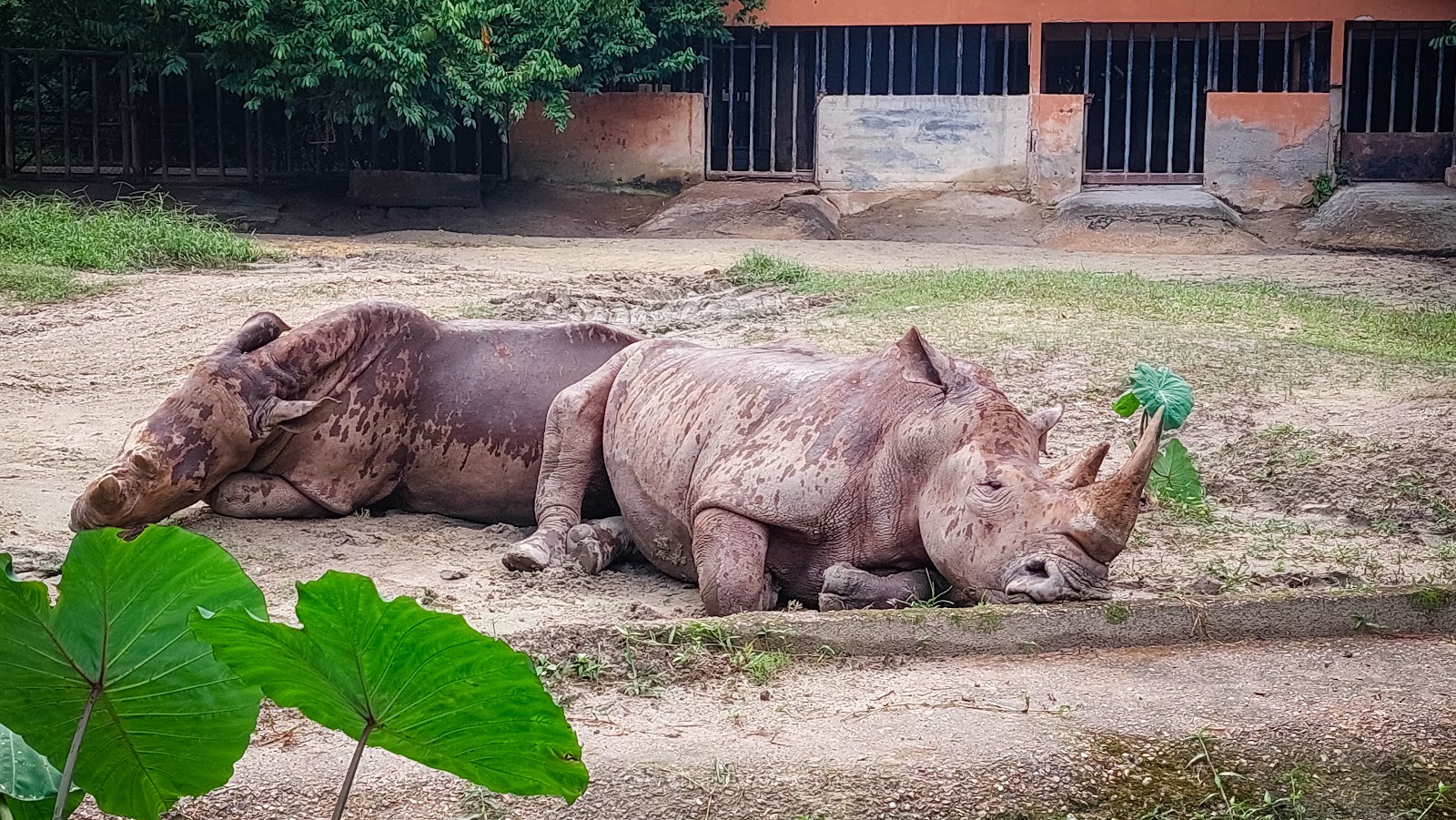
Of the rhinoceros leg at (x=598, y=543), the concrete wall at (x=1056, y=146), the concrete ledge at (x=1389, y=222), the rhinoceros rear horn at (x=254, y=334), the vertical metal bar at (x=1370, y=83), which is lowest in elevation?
the rhinoceros leg at (x=598, y=543)

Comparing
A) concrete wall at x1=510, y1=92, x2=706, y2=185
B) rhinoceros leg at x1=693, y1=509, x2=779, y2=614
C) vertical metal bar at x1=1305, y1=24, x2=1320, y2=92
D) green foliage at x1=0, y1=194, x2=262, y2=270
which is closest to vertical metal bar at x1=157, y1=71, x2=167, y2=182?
concrete wall at x1=510, y1=92, x2=706, y2=185

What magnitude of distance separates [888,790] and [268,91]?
49.8 feet

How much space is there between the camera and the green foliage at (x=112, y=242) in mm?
11750

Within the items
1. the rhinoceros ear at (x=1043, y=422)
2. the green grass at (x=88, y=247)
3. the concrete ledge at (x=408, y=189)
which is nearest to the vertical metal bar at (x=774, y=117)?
the concrete ledge at (x=408, y=189)

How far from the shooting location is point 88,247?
1198 cm

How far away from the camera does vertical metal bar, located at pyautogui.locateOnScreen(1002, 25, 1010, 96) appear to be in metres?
19.1

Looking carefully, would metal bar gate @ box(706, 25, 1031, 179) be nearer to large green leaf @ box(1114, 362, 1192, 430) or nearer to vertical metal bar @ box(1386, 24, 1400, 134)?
vertical metal bar @ box(1386, 24, 1400, 134)

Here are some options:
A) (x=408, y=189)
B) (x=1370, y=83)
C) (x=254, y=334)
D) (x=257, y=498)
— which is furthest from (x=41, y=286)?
(x=1370, y=83)

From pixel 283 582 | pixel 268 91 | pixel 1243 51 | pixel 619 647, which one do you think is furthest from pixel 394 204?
pixel 619 647

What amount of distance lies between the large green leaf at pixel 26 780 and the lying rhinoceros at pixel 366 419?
3308mm

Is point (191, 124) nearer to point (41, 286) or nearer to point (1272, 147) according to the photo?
point (41, 286)

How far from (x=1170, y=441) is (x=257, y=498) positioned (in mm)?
3404

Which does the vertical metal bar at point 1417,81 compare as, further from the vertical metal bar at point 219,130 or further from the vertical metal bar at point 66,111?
the vertical metal bar at point 66,111

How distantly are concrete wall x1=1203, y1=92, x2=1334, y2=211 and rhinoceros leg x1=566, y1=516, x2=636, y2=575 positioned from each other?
14761 millimetres
